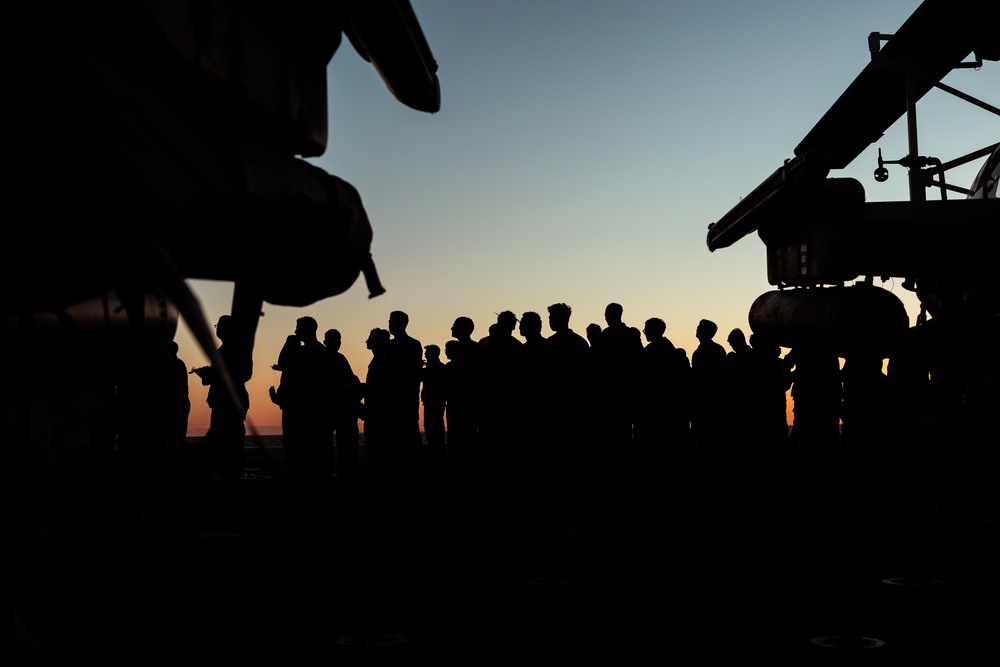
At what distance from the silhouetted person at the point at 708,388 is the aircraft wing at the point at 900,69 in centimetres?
372

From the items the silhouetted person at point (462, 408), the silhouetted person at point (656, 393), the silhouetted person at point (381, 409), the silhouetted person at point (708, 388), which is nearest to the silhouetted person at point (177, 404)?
the silhouetted person at point (381, 409)

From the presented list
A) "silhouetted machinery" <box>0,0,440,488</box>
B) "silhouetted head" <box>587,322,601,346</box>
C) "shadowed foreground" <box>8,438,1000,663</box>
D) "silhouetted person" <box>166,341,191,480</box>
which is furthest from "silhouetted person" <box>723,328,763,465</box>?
"silhouetted machinery" <box>0,0,440,488</box>

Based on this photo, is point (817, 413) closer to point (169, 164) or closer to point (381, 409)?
point (381, 409)

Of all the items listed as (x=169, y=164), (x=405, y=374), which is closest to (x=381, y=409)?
(x=405, y=374)

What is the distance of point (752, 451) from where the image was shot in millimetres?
13367

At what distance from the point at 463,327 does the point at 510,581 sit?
7465mm

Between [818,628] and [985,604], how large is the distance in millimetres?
884

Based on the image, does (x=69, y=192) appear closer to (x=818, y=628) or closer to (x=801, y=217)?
(x=818, y=628)

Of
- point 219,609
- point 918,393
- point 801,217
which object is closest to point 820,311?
point 801,217

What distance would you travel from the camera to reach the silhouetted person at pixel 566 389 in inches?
420

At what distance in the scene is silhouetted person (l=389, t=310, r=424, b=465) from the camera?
11078mm

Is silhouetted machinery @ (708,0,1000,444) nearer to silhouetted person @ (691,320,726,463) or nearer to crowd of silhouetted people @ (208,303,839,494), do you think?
crowd of silhouetted people @ (208,303,839,494)

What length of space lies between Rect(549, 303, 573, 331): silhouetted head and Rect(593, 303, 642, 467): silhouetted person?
0.69 m

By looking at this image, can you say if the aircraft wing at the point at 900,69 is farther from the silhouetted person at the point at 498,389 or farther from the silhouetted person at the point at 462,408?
the silhouetted person at the point at 462,408
